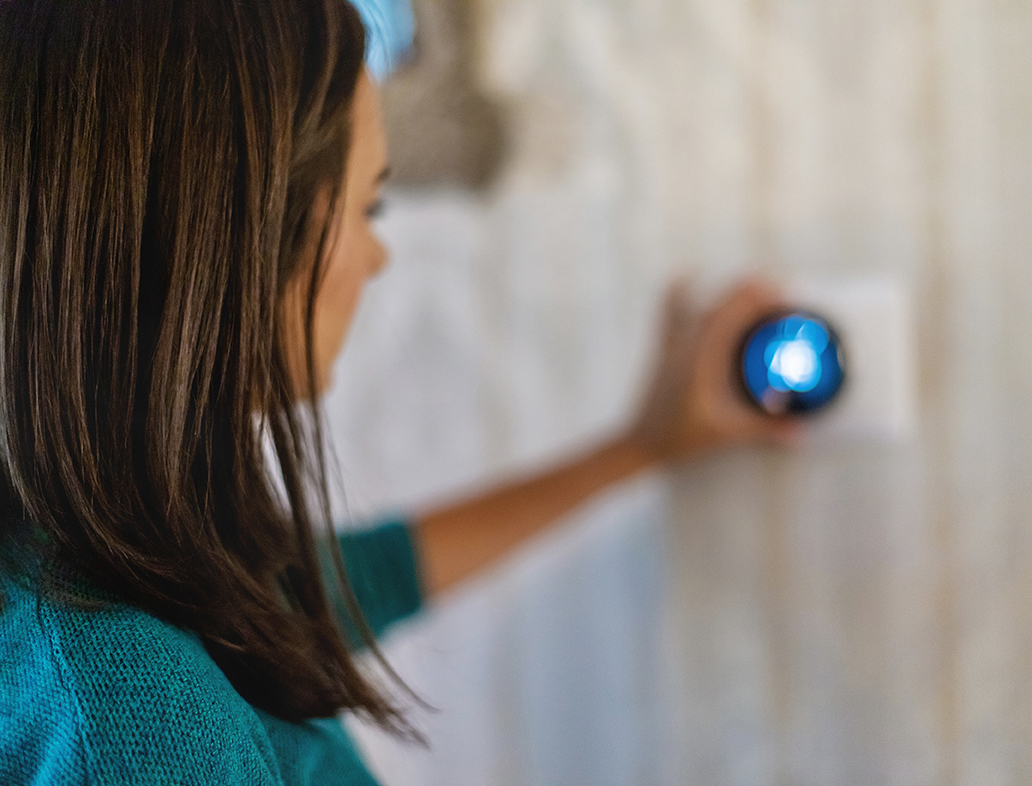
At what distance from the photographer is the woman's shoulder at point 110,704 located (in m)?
0.38

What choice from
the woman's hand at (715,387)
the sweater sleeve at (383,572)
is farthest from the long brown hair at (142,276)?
the woman's hand at (715,387)

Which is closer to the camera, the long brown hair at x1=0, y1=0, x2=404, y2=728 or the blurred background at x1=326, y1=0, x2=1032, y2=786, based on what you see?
the long brown hair at x1=0, y1=0, x2=404, y2=728

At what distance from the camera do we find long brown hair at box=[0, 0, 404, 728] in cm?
43

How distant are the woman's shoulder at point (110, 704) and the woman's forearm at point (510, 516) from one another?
350 mm

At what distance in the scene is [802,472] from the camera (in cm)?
73

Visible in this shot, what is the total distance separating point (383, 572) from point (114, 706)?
14.3 inches

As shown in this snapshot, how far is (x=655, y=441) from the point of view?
756mm

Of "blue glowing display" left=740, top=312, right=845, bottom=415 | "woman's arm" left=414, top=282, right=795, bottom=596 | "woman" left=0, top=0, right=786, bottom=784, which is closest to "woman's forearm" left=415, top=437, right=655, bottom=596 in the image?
"woman's arm" left=414, top=282, right=795, bottom=596

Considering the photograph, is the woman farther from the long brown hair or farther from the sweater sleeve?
Result: the sweater sleeve

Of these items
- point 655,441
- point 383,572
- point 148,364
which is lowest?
point 383,572

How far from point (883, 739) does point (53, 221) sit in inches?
28.0

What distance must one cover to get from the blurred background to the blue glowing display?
0.05 metres

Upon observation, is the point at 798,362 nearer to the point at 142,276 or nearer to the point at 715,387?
the point at 715,387

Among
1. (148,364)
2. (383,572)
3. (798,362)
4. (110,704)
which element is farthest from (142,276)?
(798,362)
